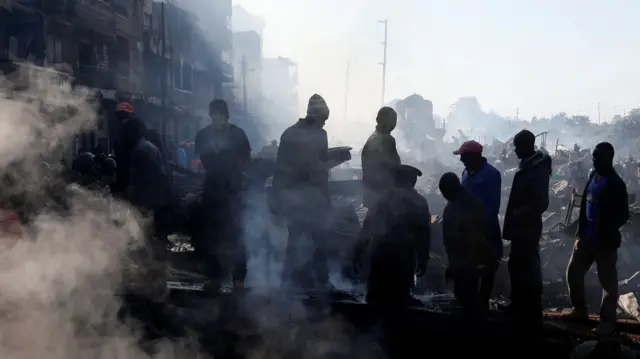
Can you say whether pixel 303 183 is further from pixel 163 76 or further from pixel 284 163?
pixel 163 76

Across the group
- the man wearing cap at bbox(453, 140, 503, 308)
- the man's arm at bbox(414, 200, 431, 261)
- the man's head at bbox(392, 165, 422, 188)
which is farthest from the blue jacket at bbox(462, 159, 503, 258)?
the man's head at bbox(392, 165, 422, 188)

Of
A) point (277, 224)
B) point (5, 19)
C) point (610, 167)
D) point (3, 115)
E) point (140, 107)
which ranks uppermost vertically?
point (5, 19)

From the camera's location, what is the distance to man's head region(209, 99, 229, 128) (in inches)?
258

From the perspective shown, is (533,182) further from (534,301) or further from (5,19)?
(5,19)

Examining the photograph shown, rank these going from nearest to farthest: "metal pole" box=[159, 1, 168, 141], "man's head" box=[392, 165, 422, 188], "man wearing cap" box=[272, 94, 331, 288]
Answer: "man's head" box=[392, 165, 422, 188] < "man wearing cap" box=[272, 94, 331, 288] < "metal pole" box=[159, 1, 168, 141]

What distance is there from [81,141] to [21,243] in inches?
703

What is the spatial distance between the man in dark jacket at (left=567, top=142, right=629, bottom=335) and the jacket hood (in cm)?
50

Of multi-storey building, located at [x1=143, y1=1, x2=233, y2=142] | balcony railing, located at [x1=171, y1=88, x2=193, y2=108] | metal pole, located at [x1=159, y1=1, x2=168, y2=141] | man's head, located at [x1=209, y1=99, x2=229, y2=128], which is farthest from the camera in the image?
balcony railing, located at [x1=171, y1=88, x2=193, y2=108]

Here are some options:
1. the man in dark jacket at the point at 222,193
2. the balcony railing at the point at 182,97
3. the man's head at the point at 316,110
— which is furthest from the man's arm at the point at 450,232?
the balcony railing at the point at 182,97

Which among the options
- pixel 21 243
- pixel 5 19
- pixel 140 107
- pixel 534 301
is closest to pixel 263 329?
pixel 21 243

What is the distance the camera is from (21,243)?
4.31m

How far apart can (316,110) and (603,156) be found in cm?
300

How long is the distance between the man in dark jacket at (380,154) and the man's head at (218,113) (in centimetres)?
176

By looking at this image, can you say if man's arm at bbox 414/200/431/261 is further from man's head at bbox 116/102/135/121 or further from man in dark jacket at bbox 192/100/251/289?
man's head at bbox 116/102/135/121
